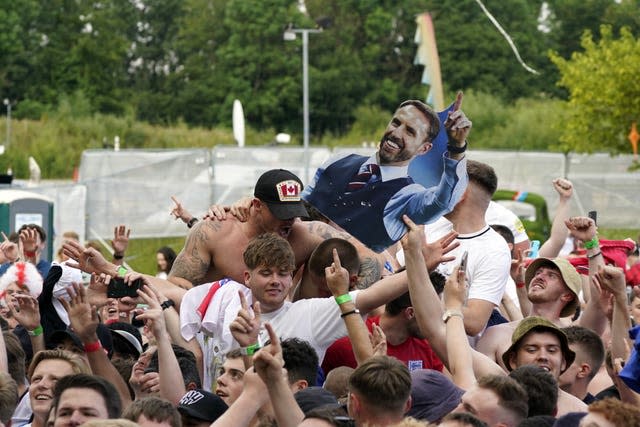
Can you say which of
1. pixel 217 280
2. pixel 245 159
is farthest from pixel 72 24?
pixel 217 280

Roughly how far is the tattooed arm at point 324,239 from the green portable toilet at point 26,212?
12.4m

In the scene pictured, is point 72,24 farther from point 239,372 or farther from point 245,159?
point 239,372

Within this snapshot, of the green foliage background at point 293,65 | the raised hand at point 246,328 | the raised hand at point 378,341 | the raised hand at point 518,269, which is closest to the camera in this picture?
the raised hand at point 246,328

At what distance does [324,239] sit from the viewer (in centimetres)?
827

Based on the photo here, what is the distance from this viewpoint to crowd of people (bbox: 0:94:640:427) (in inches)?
236

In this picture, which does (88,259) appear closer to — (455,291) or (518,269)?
(455,291)

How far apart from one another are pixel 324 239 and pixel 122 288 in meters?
1.34

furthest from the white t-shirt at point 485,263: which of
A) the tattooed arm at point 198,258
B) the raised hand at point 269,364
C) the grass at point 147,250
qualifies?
the grass at point 147,250

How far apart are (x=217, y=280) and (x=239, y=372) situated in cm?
172

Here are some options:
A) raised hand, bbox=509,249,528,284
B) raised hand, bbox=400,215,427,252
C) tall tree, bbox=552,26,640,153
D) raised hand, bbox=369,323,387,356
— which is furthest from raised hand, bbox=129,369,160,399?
tall tree, bbox=552,26,640,153

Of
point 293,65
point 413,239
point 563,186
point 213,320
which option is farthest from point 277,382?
point 293,65

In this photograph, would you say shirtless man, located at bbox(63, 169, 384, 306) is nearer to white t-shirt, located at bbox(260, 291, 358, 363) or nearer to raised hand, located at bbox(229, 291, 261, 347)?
white t-shirt, located at bbox(260, 291, 358, 363)

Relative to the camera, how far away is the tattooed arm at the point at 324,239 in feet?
27.0

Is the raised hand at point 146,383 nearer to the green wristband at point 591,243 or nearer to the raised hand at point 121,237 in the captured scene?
the raised hand at point 121,237
